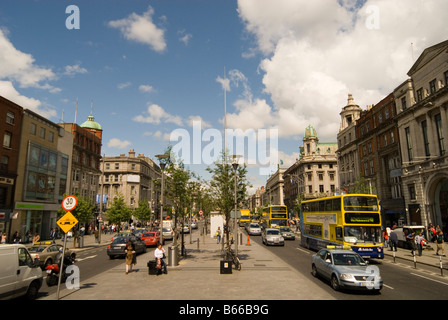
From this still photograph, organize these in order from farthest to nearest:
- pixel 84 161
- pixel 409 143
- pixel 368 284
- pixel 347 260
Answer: pixel 84 161
pixel 409 143
pixel 347 260
pixel 368 284

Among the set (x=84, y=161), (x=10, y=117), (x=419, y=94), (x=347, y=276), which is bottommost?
(x=347, y=276)

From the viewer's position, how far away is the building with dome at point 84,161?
53062 mm

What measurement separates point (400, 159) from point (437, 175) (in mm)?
8006

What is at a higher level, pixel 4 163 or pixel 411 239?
pixel 4 163

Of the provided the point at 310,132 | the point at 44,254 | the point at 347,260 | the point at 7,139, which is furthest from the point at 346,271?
the point at 310,132

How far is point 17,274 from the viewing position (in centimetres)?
1032

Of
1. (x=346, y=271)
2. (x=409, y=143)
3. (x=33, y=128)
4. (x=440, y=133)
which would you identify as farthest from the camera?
(x=33, y=128)

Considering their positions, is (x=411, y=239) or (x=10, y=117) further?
(x=10, y=117)

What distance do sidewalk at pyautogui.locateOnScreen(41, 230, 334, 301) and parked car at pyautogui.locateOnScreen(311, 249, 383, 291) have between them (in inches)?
32.0

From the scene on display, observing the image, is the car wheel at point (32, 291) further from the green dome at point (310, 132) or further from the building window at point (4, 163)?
the green dome at point (310, 132)

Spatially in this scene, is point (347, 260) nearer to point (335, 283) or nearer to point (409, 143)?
point (335, 283)

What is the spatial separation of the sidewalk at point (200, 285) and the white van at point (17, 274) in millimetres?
843

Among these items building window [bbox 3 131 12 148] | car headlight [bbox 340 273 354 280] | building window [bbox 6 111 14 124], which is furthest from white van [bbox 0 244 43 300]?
building window [bbox 6 111 14 124]

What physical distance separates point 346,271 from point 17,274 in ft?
40.8
